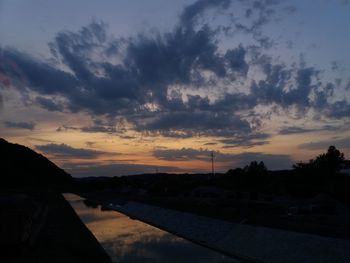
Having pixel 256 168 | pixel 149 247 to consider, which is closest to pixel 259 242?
pixel 149 247

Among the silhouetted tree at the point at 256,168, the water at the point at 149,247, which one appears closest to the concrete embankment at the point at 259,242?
the water at the point at 149,247

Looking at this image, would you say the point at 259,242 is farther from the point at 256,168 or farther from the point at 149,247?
the point at 256,168

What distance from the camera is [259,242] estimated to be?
32.4 m

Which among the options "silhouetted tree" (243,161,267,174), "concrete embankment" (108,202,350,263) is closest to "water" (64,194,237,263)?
"concrete embankment" (108,202,350,263)

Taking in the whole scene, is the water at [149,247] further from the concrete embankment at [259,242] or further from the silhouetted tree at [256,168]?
the silhouetted tree at [256,168]

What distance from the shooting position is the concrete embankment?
26031mm

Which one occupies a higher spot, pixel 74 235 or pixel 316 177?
pixel 316 177

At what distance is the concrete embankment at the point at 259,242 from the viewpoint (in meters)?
26.0

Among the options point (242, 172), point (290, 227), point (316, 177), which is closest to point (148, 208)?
point (242, 172)

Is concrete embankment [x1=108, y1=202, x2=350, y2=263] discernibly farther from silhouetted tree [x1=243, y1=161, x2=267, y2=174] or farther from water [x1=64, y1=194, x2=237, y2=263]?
silhouetted tree [x1=243, y1=161, x2=267, y2=174]

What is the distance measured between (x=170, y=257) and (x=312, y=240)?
9604 mm

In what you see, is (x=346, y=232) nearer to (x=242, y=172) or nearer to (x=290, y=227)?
(x=290, y=227)

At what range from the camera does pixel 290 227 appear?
35688 millimetres

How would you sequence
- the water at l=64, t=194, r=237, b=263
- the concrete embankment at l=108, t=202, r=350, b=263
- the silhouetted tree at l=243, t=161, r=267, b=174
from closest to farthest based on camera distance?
1. the concrete embankment at l=108, t=202, r=350, b=263
2. the water at l=64, t=194, r=237, b=263
3. the silhouetted tree at l=243, t=161, r=267, b=174
